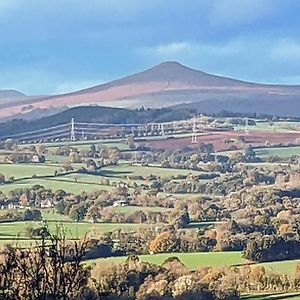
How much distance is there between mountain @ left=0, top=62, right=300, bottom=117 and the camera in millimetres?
86812

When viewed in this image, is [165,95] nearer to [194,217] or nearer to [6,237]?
[194,217]

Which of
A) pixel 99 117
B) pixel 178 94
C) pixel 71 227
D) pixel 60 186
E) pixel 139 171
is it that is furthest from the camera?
pixel 178 94

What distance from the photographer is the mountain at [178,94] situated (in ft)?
285

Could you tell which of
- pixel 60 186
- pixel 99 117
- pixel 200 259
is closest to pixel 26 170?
pixel 60 186

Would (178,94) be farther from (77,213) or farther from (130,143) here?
(77,213)

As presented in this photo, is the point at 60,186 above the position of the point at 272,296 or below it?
above

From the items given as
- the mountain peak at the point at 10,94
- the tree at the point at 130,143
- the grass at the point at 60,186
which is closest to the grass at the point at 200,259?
the grass at the point at 60,186

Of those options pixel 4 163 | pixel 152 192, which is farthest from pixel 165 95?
pixel 152 192

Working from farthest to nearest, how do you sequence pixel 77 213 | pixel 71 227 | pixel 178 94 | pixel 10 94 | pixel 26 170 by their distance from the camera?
1. pixel 10 94
2. pixel 178 94
3. pixel 26 170
4. pixel 77 213
5. pixel 71 227

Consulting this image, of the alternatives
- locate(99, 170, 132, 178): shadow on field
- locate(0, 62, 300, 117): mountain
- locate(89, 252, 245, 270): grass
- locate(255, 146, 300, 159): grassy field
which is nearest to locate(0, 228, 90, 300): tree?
locate(89, 252, 245, 270): grass

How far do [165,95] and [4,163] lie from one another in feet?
174

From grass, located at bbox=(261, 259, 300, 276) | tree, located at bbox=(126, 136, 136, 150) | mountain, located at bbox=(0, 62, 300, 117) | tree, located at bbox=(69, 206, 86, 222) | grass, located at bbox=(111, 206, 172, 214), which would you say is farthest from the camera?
mountain, located at bbox=(0, 62, 300, 117)

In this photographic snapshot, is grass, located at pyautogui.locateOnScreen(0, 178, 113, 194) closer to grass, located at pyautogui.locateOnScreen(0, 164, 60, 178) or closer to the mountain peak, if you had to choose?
grass, located at pyautogui.locateOnScreen(0, 164, 60, 178)

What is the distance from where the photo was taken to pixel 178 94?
98.8m
